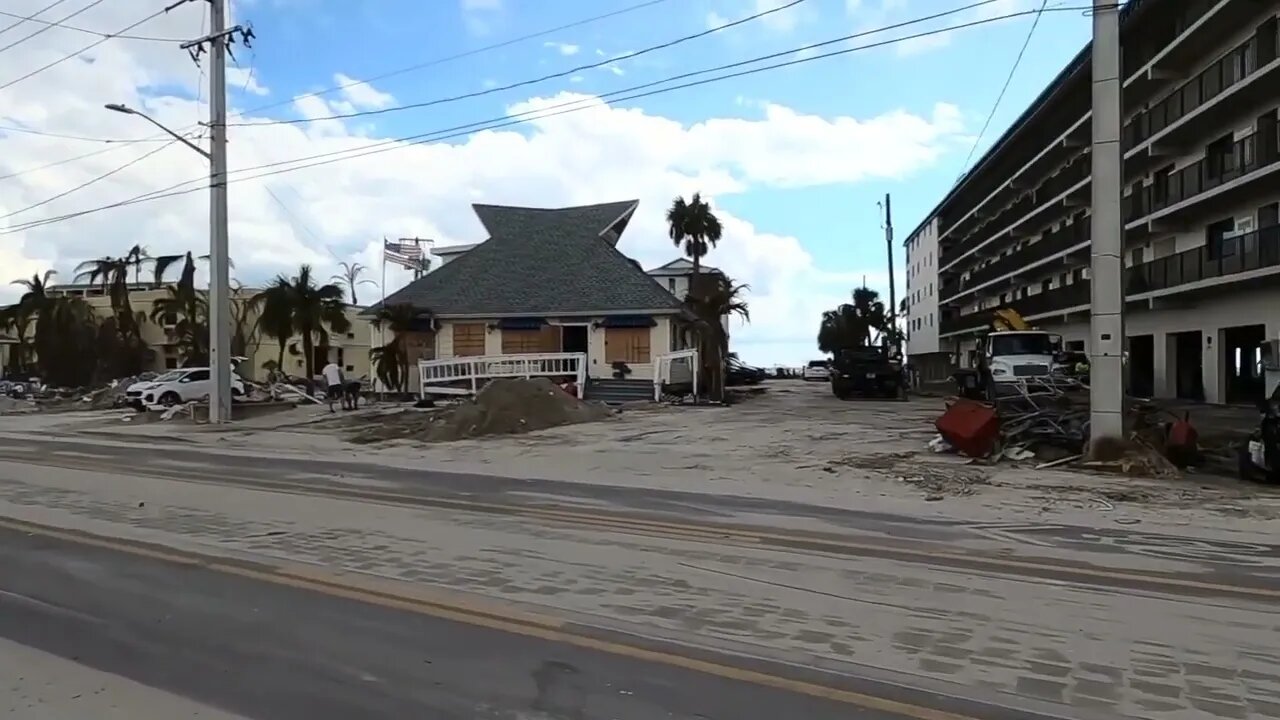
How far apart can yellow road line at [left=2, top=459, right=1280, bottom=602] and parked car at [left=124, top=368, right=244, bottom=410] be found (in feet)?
85.8

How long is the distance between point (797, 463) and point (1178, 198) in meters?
28.2

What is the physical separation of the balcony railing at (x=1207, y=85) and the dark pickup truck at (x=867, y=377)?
11.9 meters

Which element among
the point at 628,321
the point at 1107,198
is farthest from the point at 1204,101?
the point at 1107,198

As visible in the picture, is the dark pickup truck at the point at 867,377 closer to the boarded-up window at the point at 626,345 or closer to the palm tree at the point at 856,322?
the boarded-up window at the point at 626,345

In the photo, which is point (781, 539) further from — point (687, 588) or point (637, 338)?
point (637, 338)

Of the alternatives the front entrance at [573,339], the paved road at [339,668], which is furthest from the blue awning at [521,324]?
the paved road at [339,668]

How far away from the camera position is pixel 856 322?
3930 inches

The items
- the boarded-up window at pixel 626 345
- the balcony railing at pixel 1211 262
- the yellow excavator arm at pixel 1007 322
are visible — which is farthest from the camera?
the boarded-up window at pixel 626 345

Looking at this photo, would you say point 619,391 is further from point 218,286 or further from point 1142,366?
point 1142,366

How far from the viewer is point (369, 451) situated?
2034 cm

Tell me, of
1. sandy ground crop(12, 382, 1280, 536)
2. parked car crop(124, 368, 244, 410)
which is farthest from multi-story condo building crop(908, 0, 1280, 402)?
parked car crop(124, 368, 244, 410)

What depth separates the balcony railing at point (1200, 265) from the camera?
30094mm

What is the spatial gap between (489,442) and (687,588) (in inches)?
594

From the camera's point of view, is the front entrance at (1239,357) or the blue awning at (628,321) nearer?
the front entrance at (1239,357)
